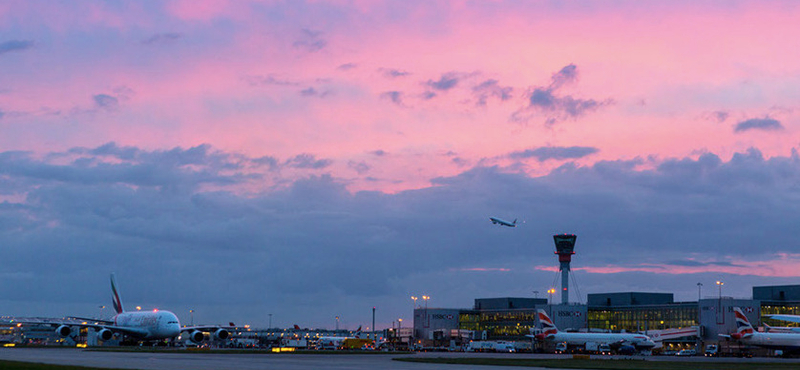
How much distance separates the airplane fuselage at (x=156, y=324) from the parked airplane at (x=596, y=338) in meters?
75.9

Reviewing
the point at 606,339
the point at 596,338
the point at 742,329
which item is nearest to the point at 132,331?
the point at 596,338

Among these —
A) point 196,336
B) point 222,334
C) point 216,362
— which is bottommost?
point 196,336

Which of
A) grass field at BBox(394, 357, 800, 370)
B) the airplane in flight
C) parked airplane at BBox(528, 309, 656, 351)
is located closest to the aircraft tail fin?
the airplane in flight

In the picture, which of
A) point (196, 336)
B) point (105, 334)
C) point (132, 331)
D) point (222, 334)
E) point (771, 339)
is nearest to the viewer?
point (105, 334)

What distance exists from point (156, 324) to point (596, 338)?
85868 millimetres

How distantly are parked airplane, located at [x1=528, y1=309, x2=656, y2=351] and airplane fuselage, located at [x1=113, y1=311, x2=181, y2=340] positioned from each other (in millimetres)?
75934

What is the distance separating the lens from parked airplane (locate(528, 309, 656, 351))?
529 feet

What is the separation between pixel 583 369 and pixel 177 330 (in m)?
83.6

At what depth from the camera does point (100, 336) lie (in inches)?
5482

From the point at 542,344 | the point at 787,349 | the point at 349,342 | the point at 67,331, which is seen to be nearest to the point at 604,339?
the point at 542,344

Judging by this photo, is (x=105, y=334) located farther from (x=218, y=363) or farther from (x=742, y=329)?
(x=742, y=329)

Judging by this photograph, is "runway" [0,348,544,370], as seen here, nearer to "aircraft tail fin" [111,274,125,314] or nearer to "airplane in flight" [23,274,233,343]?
"airplane in flight" [23,274,233,343]

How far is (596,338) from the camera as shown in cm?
16988

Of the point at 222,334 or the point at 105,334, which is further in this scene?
the point at 222,334
